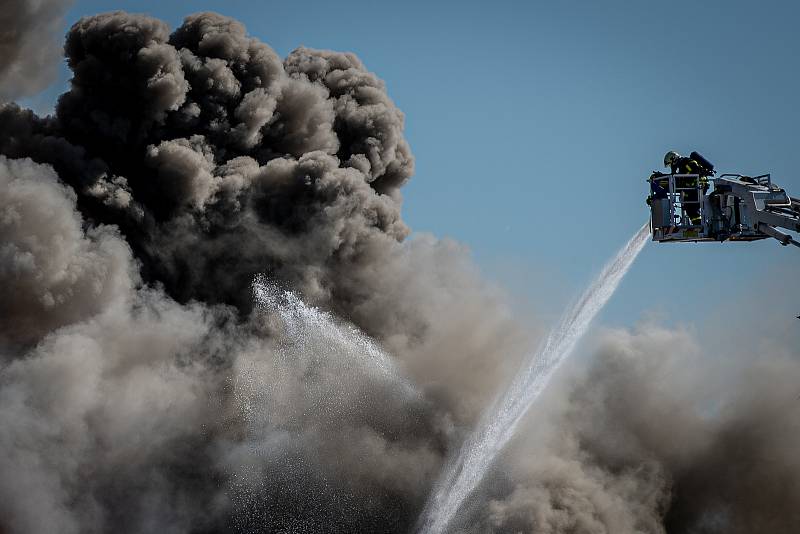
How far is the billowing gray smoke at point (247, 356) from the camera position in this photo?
1500 inches

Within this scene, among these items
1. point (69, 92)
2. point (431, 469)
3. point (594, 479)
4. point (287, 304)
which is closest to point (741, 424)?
point (594, 479)

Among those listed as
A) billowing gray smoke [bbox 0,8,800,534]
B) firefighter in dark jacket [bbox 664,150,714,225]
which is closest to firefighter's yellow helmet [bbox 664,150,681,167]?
firefighter in dark jacket [bbox 664,150,714,225]

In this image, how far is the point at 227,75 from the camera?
49.5 metres

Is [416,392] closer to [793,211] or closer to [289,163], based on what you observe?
[289,163]

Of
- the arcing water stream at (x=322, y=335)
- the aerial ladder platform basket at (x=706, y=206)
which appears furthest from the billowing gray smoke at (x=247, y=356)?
the aerial ladder platform basket at (x=706, y=206)

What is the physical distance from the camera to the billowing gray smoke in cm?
3809

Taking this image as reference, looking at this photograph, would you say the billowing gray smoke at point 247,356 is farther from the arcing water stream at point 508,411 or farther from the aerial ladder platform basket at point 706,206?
the aerial ladder platform basket at point 706,206

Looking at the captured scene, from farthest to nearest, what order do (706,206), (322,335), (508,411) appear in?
(322,335)
(508,411)
(706,206)

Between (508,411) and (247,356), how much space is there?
13927 millimetres

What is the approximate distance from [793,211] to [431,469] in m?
21.9

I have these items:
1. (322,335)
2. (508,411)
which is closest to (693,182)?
(508,411)

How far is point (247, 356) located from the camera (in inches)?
1913

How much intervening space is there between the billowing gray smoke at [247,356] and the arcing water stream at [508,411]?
1.11 meters

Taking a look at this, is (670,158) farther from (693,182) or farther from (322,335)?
(322,335)
